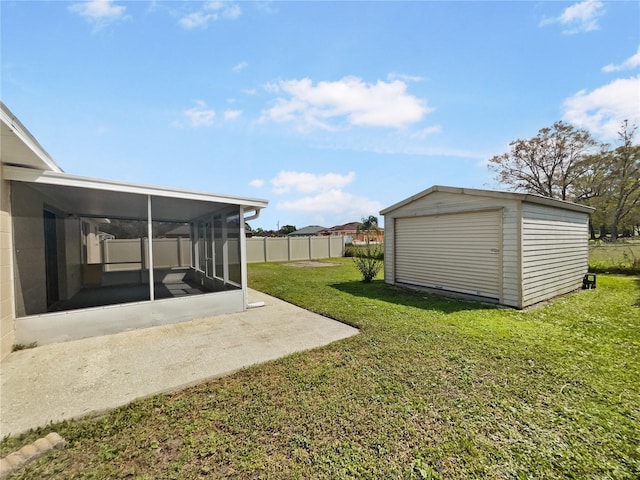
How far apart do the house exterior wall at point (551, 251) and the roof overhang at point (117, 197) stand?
5888 millimetres

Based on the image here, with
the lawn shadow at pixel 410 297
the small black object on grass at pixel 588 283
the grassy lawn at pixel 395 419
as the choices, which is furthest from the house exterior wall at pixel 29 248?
the small black object on grass at pixel 588 283

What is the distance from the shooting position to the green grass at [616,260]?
10.2 m

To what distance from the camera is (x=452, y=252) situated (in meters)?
7.20

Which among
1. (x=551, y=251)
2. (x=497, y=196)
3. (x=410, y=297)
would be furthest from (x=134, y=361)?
(x=551, y=251)

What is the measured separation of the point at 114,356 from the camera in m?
3.76

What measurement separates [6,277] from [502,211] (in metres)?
8.68

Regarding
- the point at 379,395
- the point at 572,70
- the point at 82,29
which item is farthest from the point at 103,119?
the point at 572,70

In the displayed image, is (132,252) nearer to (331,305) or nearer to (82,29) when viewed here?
(82,29)

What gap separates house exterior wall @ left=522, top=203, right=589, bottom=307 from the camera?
19.9 feet

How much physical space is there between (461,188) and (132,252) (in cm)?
913

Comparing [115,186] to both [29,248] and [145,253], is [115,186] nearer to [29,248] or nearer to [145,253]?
[29,248]

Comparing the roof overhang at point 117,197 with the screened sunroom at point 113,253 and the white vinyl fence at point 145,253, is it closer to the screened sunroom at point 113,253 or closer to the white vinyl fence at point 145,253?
the screened sunroom at point 113,253

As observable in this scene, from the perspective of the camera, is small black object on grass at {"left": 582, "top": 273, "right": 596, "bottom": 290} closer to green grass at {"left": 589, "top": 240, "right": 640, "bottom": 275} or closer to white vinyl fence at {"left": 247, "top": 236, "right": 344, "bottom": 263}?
green grass at {"left": 589, "top": 240, "right": 640, "bottom": 275}

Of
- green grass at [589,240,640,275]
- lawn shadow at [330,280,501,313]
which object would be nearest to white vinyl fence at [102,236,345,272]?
lawn shadow at [330,280,501,313]
